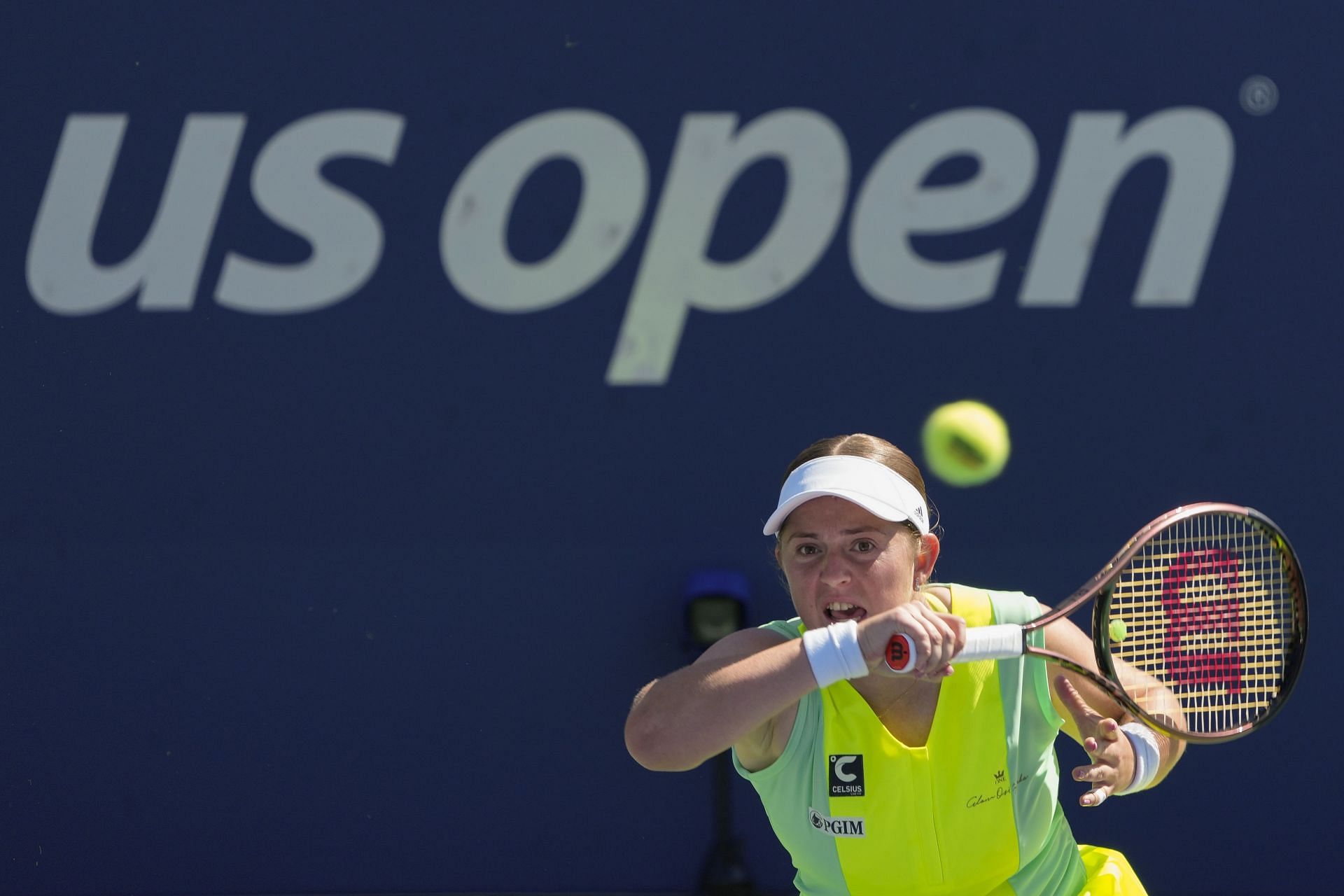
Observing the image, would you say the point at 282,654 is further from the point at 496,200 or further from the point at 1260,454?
the point at 1260,454

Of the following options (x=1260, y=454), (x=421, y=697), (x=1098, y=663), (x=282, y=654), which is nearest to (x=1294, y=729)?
(x=1260, y=454)

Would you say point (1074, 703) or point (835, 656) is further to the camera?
point (1074, 703)

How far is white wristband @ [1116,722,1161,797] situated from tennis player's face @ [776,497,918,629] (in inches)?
17.3

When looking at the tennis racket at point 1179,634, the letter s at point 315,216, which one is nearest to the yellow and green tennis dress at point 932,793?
the tennis racket at point 1179,634

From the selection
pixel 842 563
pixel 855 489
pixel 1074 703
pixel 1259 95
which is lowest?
pixel 1074 703

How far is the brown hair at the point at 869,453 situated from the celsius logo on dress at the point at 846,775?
38 centimetres

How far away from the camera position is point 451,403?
4133mm

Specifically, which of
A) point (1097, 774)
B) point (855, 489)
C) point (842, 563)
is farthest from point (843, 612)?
point (1097, 774)

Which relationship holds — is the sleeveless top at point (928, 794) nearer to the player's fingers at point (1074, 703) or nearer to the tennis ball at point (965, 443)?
the player's fingers at point (1074, 703)

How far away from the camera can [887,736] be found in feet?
7.88

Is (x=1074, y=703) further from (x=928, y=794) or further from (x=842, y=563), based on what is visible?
(x=842, y=563)

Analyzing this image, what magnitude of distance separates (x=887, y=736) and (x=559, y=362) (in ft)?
6.42

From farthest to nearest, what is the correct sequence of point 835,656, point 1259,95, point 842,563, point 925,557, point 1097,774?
point 1259,95
point 925,557
point 842,563
point 1097,774
point 835,656

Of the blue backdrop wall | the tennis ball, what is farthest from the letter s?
the tennis ball
